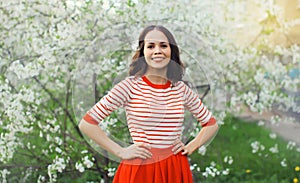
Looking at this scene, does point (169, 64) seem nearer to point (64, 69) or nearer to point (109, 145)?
point (109, 145)

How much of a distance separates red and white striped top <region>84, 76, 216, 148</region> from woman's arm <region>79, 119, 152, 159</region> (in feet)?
0.08

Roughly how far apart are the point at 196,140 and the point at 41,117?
2.01 m

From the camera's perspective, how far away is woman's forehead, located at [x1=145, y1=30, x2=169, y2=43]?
6.23ft

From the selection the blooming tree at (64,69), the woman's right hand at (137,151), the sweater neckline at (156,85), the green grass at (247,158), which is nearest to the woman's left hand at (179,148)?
the woman's right hand at (137,151)

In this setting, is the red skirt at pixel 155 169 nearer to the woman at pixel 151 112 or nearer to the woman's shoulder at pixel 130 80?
the woman at pixel 151 112

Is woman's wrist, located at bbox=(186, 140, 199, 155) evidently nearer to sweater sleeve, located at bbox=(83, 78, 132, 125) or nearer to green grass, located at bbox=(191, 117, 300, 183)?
sweater sleeve, located at bbox=(83, 78, 132, 125)

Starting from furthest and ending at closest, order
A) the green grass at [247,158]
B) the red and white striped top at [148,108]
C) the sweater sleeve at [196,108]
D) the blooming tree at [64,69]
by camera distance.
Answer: the green grass at [247,158] → the blooming tree at [64,69] → the sweater sleeve at [196,108] → the red and white striped top at [148,108]

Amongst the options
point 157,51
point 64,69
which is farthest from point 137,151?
point 64,69

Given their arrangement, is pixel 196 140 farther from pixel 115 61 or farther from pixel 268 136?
pixel 268 136

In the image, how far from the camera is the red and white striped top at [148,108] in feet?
6.07

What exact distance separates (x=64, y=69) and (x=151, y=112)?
1937 mm

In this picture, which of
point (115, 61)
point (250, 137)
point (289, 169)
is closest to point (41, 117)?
point (115, 61)

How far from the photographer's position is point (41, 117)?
3789mm

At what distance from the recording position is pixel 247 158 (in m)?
4.88
